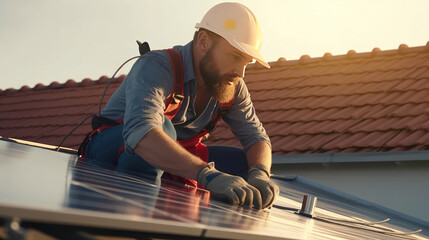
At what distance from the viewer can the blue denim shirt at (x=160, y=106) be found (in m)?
3.41

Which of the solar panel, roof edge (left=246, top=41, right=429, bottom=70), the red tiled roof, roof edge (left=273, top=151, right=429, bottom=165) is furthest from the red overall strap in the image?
roof edge (left=246, top=41, right=429, bottom=70)

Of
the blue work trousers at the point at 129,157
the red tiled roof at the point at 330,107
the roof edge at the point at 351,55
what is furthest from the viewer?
the roof edge at the point at 351,55

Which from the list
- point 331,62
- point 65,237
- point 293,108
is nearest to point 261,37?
point 65,237

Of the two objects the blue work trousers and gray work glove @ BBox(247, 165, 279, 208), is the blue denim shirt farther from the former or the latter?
gray work glove @ BBox(247, 165, 279, 208)

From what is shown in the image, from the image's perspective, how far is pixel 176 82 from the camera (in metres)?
3.82

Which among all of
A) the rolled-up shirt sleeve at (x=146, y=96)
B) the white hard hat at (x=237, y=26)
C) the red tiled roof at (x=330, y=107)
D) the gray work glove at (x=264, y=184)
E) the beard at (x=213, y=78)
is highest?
the red tiled roof at (x=330, y=107)

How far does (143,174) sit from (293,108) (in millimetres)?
6103

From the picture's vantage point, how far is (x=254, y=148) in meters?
4.31

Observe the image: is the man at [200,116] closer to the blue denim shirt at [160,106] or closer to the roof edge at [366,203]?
the blue denim shirt at [160,106]

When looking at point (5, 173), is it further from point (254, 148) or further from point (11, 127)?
point (11, 127)

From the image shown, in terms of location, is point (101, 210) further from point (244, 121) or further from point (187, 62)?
point (244, 121)

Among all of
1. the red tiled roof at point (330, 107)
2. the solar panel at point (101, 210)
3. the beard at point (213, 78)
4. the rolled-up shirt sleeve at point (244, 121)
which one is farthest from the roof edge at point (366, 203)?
the solar panel at point (101, 210)

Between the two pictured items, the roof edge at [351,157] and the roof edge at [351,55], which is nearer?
the roof edge at [351,157]

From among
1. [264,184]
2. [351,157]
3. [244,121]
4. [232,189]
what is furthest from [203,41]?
[351,157]
